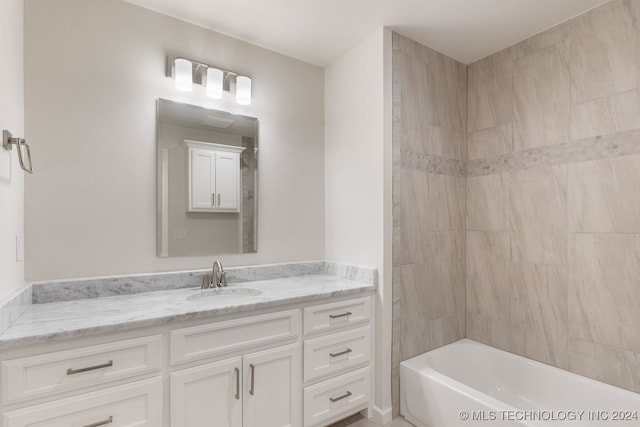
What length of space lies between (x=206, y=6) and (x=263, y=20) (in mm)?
342

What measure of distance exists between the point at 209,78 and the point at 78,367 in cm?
170

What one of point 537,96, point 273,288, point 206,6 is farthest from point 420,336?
point 206,6

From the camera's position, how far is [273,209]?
242 centimetres

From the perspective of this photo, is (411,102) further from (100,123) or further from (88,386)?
(88,386)

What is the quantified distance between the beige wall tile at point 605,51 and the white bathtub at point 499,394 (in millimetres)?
1720

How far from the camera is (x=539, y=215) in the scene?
2203 millimetres

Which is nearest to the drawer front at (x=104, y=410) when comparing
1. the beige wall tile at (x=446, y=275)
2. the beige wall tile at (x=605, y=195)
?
the beige wall tile at (x=446, y=275)

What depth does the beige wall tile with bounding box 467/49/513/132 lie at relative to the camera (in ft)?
7.90

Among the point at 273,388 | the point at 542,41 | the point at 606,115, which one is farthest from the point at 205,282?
the point at 542,41

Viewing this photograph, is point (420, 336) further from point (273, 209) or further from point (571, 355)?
point (273, 209)

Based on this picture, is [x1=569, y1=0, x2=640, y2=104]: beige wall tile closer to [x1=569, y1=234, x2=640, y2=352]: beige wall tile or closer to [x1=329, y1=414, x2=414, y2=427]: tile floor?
[x1=569, y1=234, x2=640, y2=352]: beige wall tile

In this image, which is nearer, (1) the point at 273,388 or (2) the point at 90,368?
(2) the point at 90,368

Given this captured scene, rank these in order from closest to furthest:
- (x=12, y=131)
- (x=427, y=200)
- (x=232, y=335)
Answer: (x=12, y=131) < (x=232, y=335) < (x=427, y=200)

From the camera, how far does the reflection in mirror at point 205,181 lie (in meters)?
1.99
